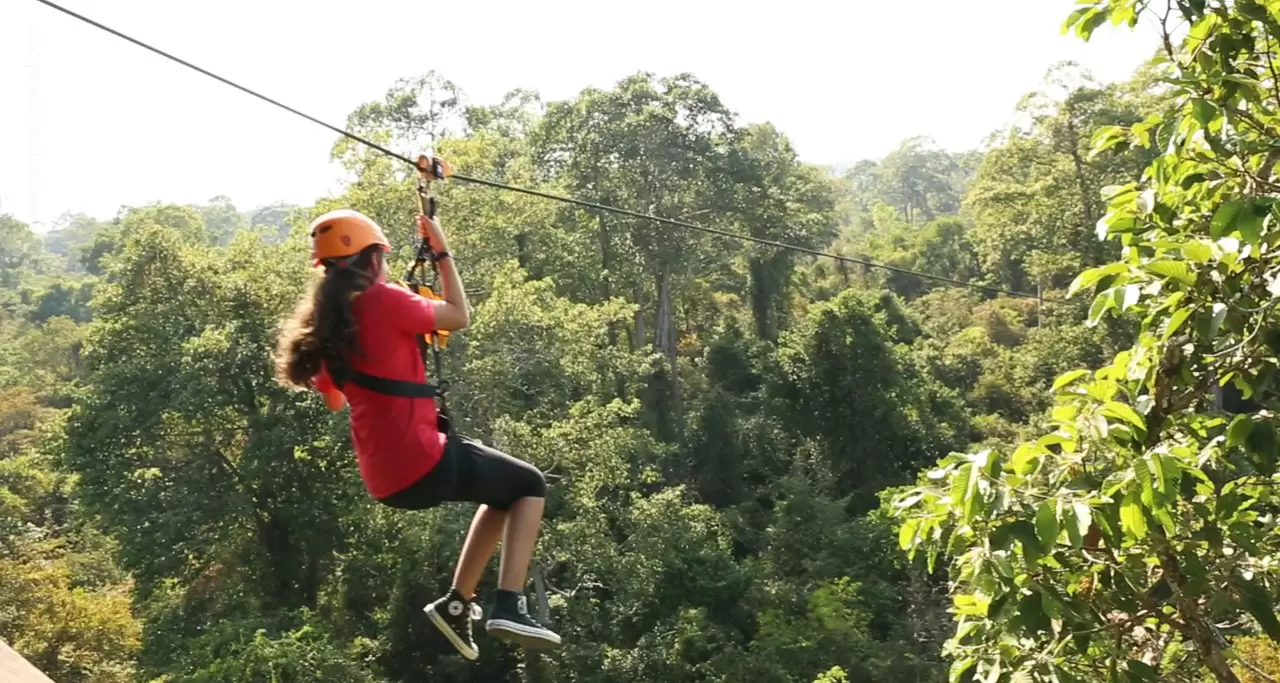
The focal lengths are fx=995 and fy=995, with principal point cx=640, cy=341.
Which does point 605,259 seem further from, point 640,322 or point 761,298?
point 761,298

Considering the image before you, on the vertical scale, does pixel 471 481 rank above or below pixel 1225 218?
below

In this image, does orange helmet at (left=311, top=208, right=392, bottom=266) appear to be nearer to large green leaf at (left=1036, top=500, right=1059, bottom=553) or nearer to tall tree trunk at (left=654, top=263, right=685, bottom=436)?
large green leaf at (left=1036, top=500, right=1059, bottom=553)

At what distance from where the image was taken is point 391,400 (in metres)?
1.93

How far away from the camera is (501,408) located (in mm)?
10836

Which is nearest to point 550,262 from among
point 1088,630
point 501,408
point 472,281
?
point 472,281

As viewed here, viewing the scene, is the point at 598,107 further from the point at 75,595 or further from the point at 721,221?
the point at 75,595

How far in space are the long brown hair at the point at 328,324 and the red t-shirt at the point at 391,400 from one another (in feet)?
0.08

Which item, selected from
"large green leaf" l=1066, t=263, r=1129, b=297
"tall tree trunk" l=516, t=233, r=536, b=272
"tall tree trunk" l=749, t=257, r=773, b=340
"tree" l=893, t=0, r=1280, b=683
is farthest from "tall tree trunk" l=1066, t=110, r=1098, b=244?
"large green leaf" l=1066, t=263, r=1129, b=297

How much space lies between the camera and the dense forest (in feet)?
6.50

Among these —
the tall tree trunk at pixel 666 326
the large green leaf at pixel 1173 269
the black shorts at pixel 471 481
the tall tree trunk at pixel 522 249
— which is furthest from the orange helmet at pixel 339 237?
the tall tree trunk at pixel 666 326

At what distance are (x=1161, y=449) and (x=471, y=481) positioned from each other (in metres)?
1.30

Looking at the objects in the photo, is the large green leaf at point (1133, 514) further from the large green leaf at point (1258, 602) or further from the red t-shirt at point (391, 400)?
the red t-shirt at point (391, 400)

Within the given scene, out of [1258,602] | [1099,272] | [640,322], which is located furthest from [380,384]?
[640,322]

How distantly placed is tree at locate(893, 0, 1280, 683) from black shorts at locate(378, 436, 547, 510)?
0.80 meters
